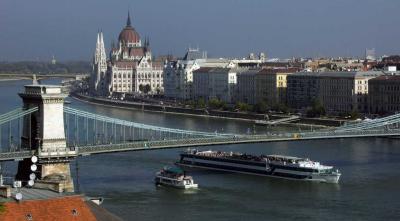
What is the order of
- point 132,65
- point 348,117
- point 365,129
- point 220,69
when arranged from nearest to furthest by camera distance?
point 365,129 → point 348,117 → point 220,69 → point 132,65

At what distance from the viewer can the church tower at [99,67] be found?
6307 centimetres

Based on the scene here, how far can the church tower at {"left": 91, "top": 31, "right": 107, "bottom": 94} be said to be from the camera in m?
63.1

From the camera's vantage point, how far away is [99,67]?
64.1 m

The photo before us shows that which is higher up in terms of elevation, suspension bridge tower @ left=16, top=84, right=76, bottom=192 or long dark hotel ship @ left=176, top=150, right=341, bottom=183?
suspension bridge tower @ left=16, top=84, right=76, bottom=192

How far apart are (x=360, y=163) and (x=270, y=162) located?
2.33 m

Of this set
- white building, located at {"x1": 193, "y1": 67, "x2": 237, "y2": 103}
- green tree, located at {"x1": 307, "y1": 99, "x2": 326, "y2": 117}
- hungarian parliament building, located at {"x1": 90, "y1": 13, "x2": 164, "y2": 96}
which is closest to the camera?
green tree, located at {"x1": 307, "y1": 99, "x2": 326, "y2": 117}

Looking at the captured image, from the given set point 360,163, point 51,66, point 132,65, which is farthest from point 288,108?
point 51,66

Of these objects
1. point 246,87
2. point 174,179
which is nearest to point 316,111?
point 246,87

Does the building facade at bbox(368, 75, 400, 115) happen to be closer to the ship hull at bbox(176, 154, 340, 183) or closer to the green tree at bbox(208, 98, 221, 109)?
the green tree at bbox(208, 98, 221, 109)

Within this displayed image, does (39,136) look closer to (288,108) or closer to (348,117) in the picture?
(348,117)

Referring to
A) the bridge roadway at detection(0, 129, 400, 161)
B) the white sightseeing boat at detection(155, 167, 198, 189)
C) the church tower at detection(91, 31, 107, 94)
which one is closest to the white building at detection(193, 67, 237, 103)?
the church tower at detection(91, 31, 107, 94)

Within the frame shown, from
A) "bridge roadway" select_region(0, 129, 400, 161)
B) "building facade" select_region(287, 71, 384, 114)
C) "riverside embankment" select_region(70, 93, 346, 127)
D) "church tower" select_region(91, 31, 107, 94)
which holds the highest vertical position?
"church tower" select_region(91, 31, 107, 94)

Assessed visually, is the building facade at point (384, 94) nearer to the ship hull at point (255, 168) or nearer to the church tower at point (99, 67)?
the ship hull at point (255, 168)

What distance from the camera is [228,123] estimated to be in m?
34.7
